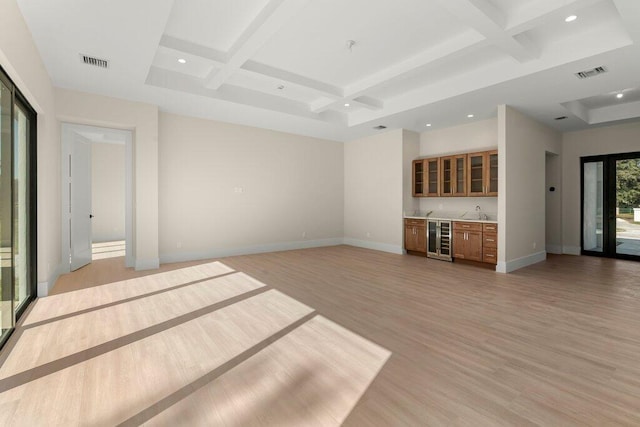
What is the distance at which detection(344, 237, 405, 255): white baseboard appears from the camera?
751 centimetres

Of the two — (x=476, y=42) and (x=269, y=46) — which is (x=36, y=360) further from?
(x=476, y=42)

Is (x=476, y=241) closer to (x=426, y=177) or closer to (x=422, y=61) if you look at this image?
(x=426, y=177)

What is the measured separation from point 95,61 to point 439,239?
21.6 ft

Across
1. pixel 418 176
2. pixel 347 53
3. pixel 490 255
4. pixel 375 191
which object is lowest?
pixel 490 255

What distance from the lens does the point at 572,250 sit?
7484 millimetres

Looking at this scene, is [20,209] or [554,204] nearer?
[20,209]

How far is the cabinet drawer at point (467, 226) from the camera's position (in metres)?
5.99

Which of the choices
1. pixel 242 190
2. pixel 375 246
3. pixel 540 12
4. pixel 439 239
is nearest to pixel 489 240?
pixel 439 239

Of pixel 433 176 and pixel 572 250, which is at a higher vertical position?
pixel 433 176

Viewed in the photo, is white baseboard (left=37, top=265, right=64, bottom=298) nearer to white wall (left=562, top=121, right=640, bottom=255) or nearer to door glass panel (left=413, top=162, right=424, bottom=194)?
door glass panel (left=413, top=162, right=424, bottom=194)

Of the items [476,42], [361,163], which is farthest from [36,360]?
[361,163]

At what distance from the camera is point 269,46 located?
13.7 feet

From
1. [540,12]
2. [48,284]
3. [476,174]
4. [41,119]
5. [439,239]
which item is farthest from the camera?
[439,239]

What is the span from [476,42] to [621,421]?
3.82 metres
